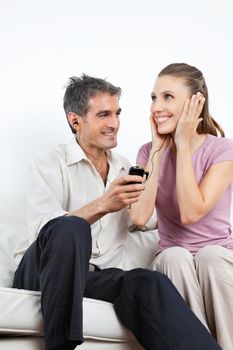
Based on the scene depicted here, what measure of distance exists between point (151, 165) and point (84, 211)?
325 millimetres

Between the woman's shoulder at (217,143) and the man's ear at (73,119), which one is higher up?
the man's ear at (73,119)

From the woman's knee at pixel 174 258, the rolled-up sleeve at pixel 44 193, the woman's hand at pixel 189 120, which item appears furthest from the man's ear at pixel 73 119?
the woman's knee at pixel 174 258

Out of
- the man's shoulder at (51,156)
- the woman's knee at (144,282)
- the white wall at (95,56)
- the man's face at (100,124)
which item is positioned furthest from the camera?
the white wall at (95,56)

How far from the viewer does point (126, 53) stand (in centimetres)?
349

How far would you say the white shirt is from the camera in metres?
2.49

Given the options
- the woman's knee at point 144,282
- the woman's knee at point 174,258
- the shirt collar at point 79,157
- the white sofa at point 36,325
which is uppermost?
the shirt collar at point 79,157

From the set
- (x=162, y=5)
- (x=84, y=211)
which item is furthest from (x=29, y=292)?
(x=162, y=5)

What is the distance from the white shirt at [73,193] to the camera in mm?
2494

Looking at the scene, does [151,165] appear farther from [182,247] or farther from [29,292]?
[29,292]

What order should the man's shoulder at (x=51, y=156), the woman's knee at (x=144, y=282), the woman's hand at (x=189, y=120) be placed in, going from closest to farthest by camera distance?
the woman's knee at (x=144, y=282), the woman's hand at (x=189, y=120), the man's shoulder at (x=51, y=156)

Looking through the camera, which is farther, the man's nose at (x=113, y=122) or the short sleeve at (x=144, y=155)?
the man's nose at (x=113, y=122)

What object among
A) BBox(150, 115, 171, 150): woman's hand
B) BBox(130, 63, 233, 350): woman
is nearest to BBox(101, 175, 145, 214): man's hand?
BBox(130, 63, 233, 350): woman

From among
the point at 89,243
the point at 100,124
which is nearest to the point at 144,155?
the point at 100,124

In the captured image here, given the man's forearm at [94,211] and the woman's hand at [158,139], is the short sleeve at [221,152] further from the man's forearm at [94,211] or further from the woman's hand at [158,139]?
the man's forearm at [94,211]
